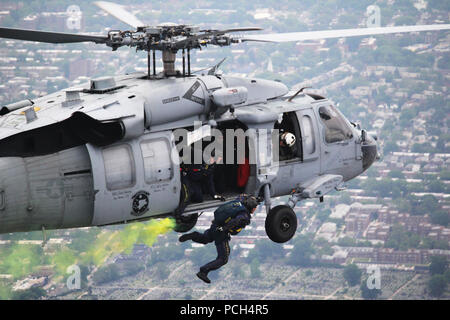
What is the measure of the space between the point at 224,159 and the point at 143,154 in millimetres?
2607

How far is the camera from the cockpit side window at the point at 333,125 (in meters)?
27.3

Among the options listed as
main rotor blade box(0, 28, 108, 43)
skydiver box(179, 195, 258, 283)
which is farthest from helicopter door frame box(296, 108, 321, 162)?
main rotor blade box(0, 28, 108, 43)

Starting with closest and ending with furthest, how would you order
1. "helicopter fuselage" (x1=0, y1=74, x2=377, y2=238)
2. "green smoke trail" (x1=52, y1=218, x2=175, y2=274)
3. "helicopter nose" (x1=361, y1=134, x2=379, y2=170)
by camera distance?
1. "helicopter fuselage" (x1=0, y1=74, x2=377, y2=238)
2. "green smoke trail" (x1=52, y1=218, x2=175, y2=274)
3. "helicopter nose" (x1=361, y1=134, x2=379, y2=170)

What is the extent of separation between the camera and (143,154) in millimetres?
23812

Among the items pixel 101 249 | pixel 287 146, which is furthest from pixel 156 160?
pixel 287 146

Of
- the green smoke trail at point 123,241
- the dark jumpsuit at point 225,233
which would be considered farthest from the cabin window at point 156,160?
the dark jumpsuit at point 225,233

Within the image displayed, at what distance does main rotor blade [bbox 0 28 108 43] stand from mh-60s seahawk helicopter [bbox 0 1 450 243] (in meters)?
0.04

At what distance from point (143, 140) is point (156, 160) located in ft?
1.79

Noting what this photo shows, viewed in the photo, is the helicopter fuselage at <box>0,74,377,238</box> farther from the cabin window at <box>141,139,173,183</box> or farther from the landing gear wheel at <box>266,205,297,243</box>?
the landing gear wheel at <box>266,205,297,243</box>

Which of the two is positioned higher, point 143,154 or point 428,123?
→ point 143,154

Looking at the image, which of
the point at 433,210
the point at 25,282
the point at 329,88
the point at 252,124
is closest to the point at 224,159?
the point at 252,124

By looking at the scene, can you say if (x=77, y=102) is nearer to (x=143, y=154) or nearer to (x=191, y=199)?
(x=143, y=154)

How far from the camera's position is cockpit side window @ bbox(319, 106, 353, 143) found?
2733 centimetres

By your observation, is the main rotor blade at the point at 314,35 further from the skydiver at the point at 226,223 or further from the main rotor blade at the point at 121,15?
the skydiver at the point at 226,223
